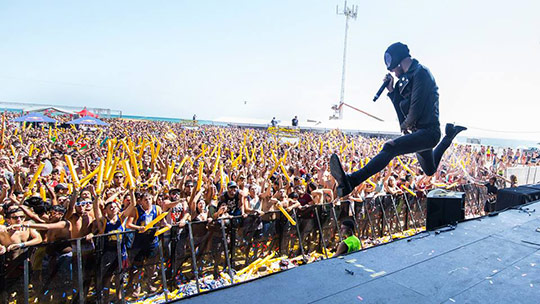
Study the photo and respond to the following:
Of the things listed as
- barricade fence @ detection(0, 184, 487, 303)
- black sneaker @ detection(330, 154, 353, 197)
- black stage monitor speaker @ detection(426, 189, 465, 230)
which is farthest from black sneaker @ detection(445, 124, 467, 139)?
barricade fence @ detection(0, 184, 487, 303)

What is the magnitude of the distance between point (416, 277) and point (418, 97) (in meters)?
1.71

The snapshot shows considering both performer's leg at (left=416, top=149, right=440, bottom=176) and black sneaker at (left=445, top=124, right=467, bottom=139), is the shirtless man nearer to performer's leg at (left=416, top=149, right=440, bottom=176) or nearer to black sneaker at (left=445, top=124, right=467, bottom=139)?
performer's leg at (left=416, top=149, right=440, bottom=176)

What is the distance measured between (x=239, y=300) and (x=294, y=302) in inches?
17.4

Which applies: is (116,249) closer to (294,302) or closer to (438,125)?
(294,302)

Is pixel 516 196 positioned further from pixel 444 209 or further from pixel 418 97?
pixel 418 97


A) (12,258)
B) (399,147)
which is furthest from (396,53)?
(12,258)

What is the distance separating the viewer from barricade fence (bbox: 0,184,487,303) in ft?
13.4

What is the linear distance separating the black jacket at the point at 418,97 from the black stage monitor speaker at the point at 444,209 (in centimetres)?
230

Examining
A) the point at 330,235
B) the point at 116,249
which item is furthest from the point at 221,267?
the point at 330,235

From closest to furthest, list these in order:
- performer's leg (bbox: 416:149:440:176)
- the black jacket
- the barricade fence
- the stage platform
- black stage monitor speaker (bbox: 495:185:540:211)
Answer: the stage platform
the black jacket
performer's leg (bbox: 416:149:440:176)
the barricade fence
black stage monitor speaker (bbox: 495:185:540:211)

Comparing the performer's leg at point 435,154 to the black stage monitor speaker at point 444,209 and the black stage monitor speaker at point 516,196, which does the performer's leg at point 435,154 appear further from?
the black stage monitor speaker at point 516,196

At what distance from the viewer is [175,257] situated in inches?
204

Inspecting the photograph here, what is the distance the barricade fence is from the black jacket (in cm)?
304

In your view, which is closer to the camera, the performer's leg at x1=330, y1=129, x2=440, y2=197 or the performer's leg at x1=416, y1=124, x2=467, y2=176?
the performer's leg at x1=330, y1=129, x2=440, y2=197
